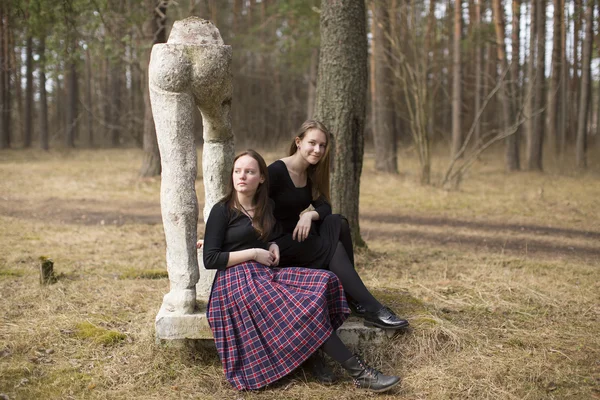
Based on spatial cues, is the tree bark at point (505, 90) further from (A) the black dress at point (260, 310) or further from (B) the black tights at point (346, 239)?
(A) the black dress at point (260, 310)

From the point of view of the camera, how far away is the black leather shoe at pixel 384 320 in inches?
143

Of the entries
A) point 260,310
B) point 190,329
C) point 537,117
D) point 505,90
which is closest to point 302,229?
point 260,310

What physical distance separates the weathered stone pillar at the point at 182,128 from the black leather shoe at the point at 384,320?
3.40ft

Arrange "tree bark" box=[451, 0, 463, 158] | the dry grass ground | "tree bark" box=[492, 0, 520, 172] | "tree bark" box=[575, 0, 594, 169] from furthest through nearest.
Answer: "tree bark" box=[451, 0, 463, 158]
"tree bark" box=[492, 0, 520, 172]
"tree bark" box=[575, 0, 594, 169]
the dry grass ground

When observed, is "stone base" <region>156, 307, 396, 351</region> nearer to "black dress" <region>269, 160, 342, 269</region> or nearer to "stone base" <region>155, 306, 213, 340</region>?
"stone base" <region>155, 306, 213, 340</region>

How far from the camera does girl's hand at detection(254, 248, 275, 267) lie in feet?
11.1

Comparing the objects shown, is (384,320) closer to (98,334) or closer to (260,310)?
(260,310)

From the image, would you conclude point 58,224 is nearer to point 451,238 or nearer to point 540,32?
point 451,238

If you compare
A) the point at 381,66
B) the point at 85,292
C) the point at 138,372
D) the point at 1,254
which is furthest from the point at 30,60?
the point at 138,372

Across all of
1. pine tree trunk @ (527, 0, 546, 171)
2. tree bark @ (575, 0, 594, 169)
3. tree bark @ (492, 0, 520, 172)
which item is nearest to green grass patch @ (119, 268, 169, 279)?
tree bark @ (492, 0, 520, 172)

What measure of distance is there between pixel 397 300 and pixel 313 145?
4.56ft

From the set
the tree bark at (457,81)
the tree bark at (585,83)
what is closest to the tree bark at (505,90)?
the tree bark at (457,81)

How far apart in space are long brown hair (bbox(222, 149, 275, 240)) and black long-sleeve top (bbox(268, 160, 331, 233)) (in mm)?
268

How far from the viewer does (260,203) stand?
3.50m
